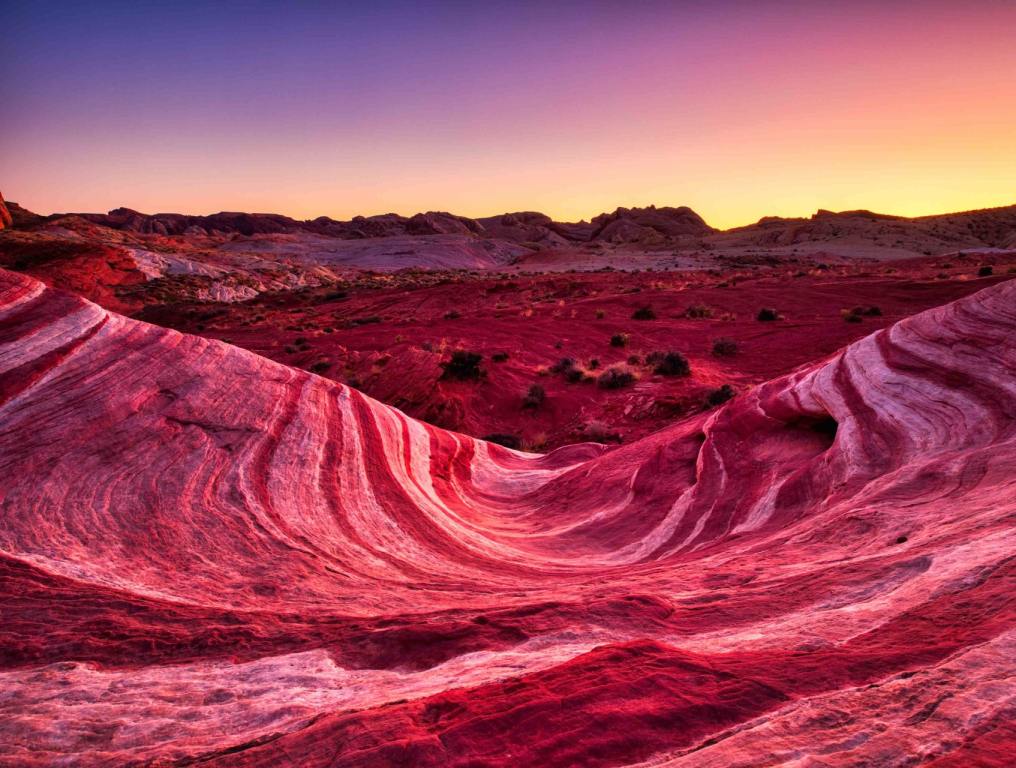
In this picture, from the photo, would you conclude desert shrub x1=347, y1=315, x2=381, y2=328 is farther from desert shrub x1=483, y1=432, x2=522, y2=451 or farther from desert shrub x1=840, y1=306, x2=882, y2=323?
desert shrub x1=840, y1=306, x2=882, y2=323

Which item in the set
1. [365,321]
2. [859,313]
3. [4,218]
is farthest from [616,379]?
[4,218]

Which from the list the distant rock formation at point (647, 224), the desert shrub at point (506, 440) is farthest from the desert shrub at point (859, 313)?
the distant rock formation at point (647, 224)

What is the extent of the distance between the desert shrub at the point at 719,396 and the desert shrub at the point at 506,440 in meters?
5.35

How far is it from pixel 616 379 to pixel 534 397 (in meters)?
2.97

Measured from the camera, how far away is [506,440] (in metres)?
16.6

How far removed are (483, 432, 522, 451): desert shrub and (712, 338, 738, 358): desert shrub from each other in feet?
35.3

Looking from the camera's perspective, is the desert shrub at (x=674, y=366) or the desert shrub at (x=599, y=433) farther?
the desert shrub at (x=674, y=366)

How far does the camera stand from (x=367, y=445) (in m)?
8.00

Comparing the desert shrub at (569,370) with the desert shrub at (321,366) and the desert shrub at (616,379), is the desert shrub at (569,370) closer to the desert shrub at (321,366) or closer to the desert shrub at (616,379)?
the desert shrub at (616,379)

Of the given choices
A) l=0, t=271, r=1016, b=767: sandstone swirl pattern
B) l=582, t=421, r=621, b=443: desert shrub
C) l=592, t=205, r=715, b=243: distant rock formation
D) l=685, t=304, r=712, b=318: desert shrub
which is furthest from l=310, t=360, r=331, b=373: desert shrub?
l=592, t=205, r=715, b=243: distant rock formation

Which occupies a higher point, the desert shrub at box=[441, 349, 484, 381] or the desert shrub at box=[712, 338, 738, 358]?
the desert shrub at box=[712, 338, 738, 358]

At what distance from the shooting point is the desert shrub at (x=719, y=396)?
16.6 metres

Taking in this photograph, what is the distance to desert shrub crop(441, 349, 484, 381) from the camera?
810 inches

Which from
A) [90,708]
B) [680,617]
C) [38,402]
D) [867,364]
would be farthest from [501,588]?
[867,364]
